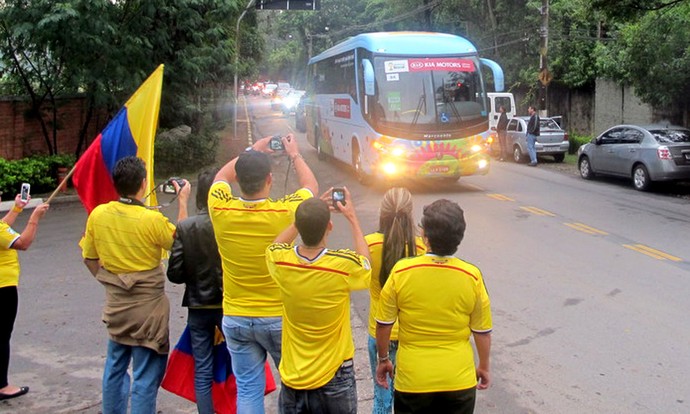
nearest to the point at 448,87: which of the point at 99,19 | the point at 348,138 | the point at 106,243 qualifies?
the point at 348,138

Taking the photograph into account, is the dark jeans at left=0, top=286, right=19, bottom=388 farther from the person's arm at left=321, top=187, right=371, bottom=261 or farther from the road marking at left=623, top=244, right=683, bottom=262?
the road marking at left=623, top=244, right=683, bottom=262

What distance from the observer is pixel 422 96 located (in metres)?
15.1

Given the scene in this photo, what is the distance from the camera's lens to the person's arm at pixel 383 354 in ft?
11.3

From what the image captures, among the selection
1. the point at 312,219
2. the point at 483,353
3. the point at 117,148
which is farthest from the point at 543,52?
the point at 312,219

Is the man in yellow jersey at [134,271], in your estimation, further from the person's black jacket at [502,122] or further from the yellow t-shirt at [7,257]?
the person's black jacket at [502,122]

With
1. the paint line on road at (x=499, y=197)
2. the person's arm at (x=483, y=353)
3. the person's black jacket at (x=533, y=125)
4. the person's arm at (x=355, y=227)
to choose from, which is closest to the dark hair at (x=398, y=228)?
the person's arm at (x=355, y=227)

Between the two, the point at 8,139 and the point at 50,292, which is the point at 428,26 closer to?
the point at 8,139

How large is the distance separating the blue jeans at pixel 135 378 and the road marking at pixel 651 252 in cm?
763

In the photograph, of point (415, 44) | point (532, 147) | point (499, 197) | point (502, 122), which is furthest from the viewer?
point (502, 122)

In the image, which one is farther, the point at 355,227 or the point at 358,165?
the point at 358,165

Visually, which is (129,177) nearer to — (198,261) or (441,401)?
(198,261)

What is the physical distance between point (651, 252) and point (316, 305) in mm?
8000

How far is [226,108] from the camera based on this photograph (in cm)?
4197

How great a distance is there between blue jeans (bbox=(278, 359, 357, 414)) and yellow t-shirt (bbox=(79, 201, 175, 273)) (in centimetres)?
128
